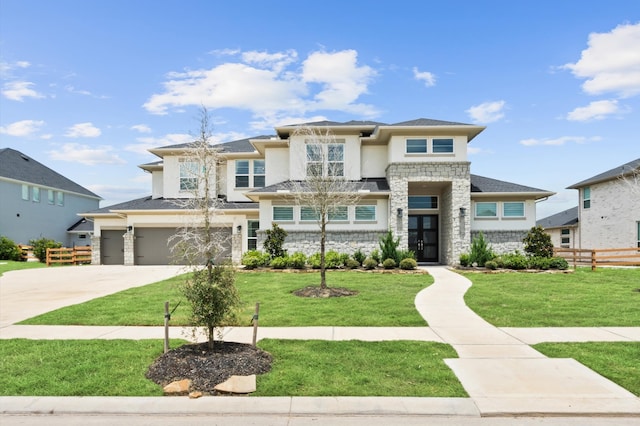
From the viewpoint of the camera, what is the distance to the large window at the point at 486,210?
23.4 m

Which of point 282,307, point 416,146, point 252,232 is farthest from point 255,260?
point 416,146

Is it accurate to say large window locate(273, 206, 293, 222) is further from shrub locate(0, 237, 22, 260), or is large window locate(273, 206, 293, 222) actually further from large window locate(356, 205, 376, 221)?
shrub locate(0, 237, 22, 260)

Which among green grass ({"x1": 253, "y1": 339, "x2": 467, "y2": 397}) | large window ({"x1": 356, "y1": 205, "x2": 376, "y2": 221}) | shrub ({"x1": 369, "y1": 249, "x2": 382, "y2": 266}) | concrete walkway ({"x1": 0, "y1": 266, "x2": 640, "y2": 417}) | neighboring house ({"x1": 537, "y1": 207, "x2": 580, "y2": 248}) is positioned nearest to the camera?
concrete walkway ({"x1": 0, "y1": 266, "x2": 640, "y2": 417})

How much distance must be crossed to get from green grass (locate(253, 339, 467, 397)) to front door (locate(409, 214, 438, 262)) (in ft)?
58.9

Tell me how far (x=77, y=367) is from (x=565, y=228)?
35.6 metres

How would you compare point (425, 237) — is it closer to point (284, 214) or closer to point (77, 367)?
point (284, 214)

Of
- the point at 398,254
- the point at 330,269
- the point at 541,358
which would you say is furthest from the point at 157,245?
the point at 541,358

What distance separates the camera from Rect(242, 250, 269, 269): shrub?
20461mm

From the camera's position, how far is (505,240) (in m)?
23.2

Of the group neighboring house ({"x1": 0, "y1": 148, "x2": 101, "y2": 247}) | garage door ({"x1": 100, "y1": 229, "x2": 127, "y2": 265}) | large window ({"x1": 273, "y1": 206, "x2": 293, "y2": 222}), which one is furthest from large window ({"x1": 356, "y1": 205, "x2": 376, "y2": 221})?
neighboring house ({"x1": 0, "y1": 148, "x2": 101, "y2": 247})

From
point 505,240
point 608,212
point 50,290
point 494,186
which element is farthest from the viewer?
point 608,212

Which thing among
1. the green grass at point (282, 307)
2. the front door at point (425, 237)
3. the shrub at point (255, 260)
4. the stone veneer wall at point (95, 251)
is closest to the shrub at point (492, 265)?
the green grass at point (282, 307)

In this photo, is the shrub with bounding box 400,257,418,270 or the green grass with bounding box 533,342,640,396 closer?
the green grass with bounding box 533,342,640,396

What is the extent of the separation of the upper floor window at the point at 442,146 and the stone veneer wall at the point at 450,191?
72cm
